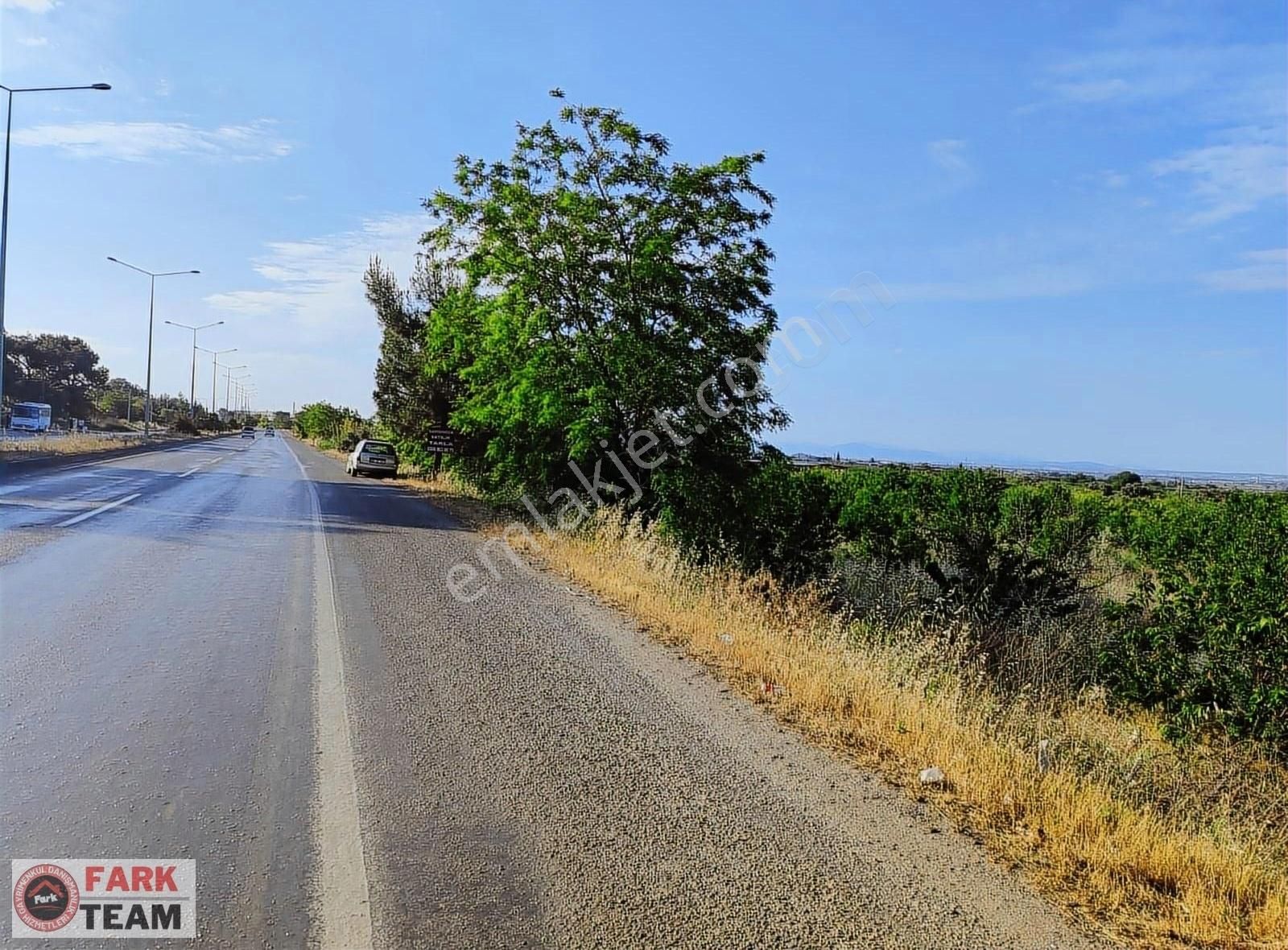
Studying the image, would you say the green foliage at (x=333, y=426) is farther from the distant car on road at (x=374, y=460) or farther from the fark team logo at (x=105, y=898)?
the fark team logo at (x=105, y=898)

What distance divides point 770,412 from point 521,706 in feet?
34.3

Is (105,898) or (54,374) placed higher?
(54,374)

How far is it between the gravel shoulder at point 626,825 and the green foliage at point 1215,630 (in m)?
4.80

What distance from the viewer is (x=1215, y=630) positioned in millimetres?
7617

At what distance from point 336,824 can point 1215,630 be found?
7649mm

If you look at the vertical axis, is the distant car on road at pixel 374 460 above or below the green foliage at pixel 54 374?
below

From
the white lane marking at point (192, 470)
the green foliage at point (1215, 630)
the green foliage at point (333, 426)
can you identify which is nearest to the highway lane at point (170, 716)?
the green foliage at point (1215, 630)

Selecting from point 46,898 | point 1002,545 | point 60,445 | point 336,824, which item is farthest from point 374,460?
point 46,898

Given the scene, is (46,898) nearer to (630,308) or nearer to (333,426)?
(630,308)

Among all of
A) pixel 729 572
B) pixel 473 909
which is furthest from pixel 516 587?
pixel 473 909

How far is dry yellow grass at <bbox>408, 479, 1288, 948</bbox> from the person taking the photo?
3.53m

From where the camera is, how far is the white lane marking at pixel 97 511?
42.9 ft

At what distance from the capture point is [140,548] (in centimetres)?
1111

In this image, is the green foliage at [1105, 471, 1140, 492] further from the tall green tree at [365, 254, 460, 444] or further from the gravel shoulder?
the gravel shoulder
